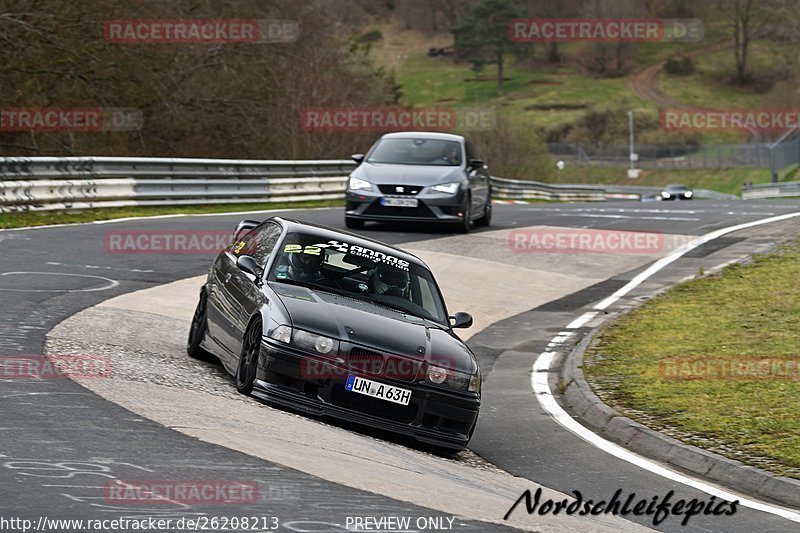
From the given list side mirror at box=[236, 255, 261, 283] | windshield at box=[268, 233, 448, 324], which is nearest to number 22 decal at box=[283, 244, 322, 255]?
windshield at box=[268, 233, 448, 324]

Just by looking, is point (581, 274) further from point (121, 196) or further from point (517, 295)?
point (121, 196)

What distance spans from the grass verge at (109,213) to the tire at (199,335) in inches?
412

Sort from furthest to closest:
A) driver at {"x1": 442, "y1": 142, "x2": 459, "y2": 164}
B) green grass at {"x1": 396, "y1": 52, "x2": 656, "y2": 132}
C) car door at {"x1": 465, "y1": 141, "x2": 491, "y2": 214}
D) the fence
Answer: green grass at {"x1": 396, "y1": 52, "x2": 656, "y2": 132} < the fence < car door at {"x1": 465, "y1": 141, "x2": 491, "y2": 214} < driver at {"x1": 442, "y1": 142, "x2": 459, "y2": 164}

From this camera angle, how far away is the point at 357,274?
33.1ft

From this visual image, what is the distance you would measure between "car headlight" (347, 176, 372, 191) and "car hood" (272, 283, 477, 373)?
39.0 feet

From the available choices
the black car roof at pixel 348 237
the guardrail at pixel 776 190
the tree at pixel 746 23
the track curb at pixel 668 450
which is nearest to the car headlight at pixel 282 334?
the black car roof at pixel 348 237

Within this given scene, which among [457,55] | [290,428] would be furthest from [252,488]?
[457,55]

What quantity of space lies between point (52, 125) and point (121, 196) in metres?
8.87

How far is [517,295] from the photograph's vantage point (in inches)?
704

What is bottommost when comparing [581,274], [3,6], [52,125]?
[581,274]

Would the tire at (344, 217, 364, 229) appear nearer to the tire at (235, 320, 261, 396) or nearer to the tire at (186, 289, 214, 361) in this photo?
the tire at (186, 289, 214, 361)

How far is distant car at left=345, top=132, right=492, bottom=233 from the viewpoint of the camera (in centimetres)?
2147

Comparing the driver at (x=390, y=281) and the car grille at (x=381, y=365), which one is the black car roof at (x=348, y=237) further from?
the car grille at (x=381, y=365)

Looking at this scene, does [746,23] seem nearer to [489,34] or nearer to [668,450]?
[489,34]
